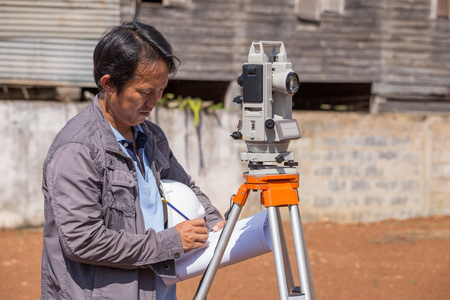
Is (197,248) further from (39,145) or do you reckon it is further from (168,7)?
(168,7)

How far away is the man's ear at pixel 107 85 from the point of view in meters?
2.02

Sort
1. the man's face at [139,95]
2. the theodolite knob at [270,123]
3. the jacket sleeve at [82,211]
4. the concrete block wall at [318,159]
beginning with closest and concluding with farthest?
the jacket sleeve at [82,211] < the man's face at [139,95] < the theodolite knob at [270,123] < the concrete block wall at [318,159]

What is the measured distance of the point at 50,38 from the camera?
983 cm

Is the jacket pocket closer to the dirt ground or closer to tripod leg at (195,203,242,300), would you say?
tripod leg at (195,203,242,300)

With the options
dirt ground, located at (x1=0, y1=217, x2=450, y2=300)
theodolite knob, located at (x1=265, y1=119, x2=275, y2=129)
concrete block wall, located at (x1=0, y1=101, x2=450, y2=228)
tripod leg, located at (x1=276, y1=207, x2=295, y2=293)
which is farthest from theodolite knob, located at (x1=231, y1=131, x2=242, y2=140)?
concrete block wall, located at (x1=0, y1=101, x2=450, y2=228)

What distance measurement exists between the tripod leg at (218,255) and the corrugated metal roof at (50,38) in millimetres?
8037

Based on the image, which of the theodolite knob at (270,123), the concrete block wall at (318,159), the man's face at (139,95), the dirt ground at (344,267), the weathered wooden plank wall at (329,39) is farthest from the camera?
the weathered wooden plank wall at (329,39)

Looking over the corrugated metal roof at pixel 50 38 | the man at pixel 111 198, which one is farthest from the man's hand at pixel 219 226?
the corrugated metal roof at pixel 50 38

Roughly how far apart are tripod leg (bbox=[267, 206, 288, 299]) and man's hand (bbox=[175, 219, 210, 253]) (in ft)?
0.81


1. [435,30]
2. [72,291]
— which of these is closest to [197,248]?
[72,291]

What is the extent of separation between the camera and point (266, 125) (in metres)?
2.13

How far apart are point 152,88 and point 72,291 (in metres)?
0.74

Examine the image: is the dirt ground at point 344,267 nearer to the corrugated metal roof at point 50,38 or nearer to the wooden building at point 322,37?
the corrugated metal roof at point 50,38

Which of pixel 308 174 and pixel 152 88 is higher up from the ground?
pixel 152 88
